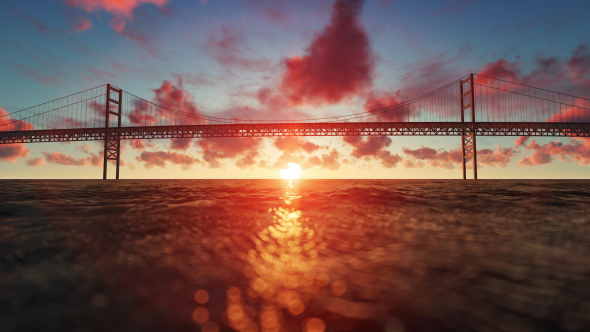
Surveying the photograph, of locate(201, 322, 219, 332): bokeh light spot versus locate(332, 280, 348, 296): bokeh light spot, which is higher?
locate(201, 322, 219, 332): bokeh light spot

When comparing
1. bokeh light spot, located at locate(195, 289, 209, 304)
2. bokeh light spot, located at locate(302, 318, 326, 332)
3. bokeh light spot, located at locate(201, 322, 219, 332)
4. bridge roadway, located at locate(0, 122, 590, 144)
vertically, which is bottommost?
bokeh light spot, located at locate(302, 318, 326, 332)

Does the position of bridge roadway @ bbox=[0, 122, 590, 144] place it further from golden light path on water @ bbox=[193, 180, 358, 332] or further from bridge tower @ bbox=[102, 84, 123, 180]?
golden light path on water @ bbox=[193, 180, 358, 332]

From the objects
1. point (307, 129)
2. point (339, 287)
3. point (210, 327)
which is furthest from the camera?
point (307, 129)

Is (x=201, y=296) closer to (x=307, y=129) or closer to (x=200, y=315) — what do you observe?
(x=200, y=315)

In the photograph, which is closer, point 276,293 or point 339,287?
point 276,293

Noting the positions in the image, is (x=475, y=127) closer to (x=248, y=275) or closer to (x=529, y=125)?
(x=529, y=125)

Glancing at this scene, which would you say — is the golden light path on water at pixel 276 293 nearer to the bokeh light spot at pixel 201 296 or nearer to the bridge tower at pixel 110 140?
the bokeh light spot at pixel 201 296

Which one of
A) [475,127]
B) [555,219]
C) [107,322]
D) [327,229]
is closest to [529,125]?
[475,127]

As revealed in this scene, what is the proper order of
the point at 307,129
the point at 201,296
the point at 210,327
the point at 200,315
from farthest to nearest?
the point at 307,129 → the point at 201,296 → the point at 200,315 → the point at 210,327

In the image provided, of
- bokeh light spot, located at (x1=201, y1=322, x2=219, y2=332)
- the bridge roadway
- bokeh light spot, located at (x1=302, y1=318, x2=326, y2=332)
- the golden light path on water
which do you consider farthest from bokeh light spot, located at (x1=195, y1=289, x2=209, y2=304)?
the bridge roadway

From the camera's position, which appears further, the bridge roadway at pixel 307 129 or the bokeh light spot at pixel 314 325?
the bridge roadway at pixel 307 129

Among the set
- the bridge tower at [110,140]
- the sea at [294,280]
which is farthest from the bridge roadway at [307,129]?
the sea at [294,280]

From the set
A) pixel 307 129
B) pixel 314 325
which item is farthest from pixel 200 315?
pixel 307 129

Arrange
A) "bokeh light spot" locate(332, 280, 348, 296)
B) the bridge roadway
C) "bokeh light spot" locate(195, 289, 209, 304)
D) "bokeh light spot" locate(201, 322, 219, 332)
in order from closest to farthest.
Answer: "bokeh light spot" locate(201, 322, 219, 332), "bokeh light spot" locate(195, 289, 209, 304), "bokeh light spot" locate(332, 280, 348, 296), the bridge roadway
